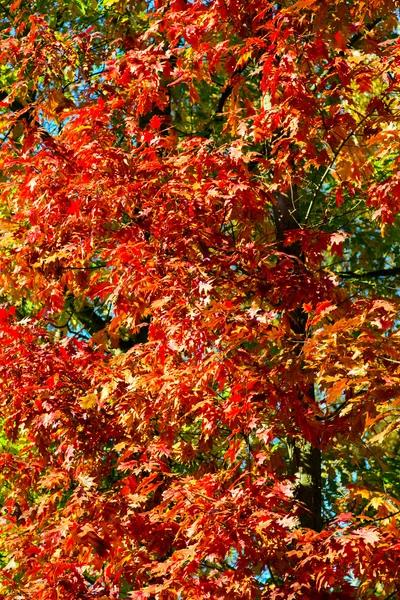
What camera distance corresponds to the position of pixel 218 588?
14.6 feet

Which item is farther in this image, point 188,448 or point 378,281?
point 378,281

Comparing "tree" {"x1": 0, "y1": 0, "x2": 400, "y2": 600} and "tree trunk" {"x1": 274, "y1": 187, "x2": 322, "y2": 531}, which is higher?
"tree" {"x1": 0, "y1": 0, "x2": 400, "y2": 600}

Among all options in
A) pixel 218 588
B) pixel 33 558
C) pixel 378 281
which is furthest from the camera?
pixel 378 281

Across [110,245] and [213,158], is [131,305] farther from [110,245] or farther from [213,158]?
[213,158]

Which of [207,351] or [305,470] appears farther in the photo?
[305,470]

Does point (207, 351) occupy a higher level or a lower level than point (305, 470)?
higher

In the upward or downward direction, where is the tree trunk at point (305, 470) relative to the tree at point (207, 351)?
downward

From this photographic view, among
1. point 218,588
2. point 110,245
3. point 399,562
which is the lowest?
point 399,562

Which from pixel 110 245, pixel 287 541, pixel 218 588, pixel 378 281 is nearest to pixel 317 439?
pixel 287 541

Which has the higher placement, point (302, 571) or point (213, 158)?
point (213, 158)

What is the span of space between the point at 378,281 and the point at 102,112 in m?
4.37

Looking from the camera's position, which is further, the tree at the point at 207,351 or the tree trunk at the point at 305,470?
the tree trunk at the point at 305,470

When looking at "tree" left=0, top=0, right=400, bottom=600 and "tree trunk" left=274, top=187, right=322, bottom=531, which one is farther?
"tree trunk" left=274, top=187, right=322, bottom=531

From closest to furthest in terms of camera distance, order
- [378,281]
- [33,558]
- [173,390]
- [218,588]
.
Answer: [218,588] → [173,390] → [33,558] → [378,281]
